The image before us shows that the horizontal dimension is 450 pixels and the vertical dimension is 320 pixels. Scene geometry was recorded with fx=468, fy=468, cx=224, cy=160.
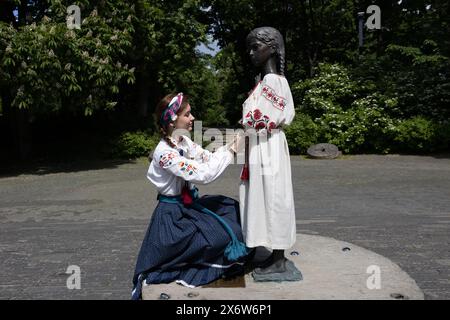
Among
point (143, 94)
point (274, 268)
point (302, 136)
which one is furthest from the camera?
point (143, 94)

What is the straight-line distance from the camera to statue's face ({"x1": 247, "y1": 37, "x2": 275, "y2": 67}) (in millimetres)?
3473

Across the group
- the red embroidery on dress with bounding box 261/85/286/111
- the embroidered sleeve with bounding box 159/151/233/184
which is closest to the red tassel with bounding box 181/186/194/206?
the embroidered sleeve with bounding box 159/151/233/184

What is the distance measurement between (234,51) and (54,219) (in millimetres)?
23513

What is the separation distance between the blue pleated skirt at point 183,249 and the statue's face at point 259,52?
1250 mm

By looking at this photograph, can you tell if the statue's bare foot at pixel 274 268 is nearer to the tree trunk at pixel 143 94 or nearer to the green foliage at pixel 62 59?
the green foliage at pixel 62 59

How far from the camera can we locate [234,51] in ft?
97.2

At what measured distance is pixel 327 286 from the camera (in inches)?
135

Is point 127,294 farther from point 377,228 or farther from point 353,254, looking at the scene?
point 377,228

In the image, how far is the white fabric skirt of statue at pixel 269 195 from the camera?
11.2 feet

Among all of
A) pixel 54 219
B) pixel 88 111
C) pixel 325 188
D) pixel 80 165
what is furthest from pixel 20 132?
pixel 325 188

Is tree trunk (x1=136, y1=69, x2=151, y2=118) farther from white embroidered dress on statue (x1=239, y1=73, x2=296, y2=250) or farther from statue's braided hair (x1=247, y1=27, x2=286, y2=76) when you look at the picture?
white embroidered dress on statue (x1=239, y1=73, x2=296, y2=250)

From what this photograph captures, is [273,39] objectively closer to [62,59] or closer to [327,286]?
[327,286]

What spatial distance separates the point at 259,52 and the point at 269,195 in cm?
106

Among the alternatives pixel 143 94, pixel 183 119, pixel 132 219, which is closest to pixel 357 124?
pixel 143 94
